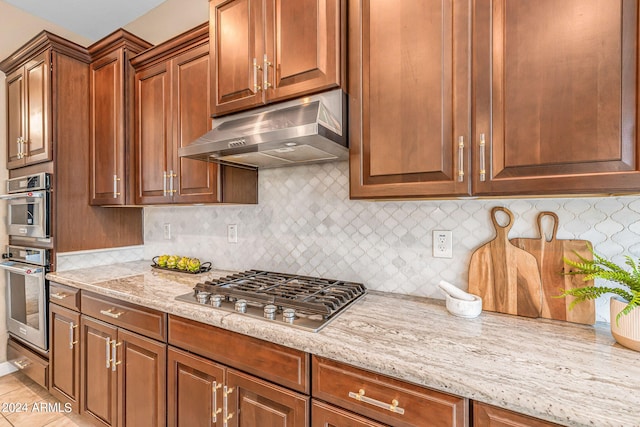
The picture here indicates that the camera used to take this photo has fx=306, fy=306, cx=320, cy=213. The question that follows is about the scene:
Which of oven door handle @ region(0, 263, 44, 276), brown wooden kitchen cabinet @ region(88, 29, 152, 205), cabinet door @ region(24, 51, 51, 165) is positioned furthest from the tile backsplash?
cabinet door @ region(24, 51, 51, 165)

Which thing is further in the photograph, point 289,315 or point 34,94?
point 34,94

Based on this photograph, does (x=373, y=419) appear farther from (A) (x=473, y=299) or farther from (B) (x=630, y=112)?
(B) (x=630, y=112)

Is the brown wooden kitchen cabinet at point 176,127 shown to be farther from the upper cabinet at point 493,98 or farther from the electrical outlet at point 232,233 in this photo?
the upper cabinet at point 493,98

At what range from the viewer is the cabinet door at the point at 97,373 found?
67.2 inches

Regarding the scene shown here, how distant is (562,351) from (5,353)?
379cm

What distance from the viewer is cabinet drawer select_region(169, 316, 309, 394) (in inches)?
42.5

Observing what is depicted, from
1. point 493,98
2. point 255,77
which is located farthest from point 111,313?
point 493,98

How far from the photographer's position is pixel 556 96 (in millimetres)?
934

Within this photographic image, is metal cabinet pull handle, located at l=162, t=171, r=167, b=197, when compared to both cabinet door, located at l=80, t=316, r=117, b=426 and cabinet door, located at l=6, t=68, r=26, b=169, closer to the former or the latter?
cabinet door, located at l=80, t=316, r=117, b=426

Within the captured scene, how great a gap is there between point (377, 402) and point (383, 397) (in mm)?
25

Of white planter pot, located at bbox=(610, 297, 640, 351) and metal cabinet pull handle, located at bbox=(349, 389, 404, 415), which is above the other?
white planter pot, located at bbox=(610, 297, 640, 351)

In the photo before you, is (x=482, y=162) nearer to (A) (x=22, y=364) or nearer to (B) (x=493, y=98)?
(B) (x=493, y=98)

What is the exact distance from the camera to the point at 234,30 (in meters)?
1.58

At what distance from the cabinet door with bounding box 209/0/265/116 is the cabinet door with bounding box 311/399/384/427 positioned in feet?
4.34
